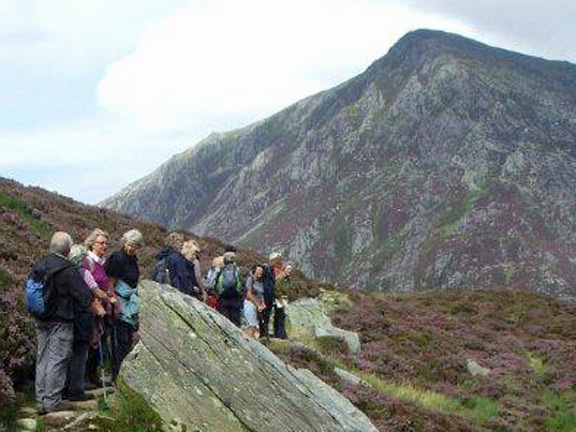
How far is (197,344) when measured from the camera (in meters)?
9.97

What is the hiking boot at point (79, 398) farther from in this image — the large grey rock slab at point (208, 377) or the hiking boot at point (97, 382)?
the large grey rock slab at point (208, 377)

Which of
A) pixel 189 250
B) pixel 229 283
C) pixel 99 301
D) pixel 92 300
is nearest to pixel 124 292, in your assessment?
pixel 99 301

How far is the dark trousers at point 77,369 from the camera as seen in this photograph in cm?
1066

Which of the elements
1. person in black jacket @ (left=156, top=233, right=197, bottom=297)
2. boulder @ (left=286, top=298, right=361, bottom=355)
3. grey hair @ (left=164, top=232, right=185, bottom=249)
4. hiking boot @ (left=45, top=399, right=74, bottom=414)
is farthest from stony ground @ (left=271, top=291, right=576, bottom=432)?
hiking boot @ (left=45, top=399, right=74, bottom=414)

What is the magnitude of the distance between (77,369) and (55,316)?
3.51 ft

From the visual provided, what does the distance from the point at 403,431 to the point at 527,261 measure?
151 meters

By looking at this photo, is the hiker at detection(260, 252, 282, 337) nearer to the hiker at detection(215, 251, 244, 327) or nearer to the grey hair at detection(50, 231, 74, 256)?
the hiker at detection(215, 251, 244, 327)

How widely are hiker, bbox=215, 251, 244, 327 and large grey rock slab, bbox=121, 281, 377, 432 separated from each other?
5420 millimetres

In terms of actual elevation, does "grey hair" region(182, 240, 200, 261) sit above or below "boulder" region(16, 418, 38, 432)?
above

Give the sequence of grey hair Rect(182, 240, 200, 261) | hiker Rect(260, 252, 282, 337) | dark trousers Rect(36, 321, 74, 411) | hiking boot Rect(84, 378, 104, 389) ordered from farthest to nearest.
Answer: hiker Rect(260, 252, 282, 337)
grey hair Rect(182, 240, 200, 261)
hiking boot Rect(84, 378, 104, 389)
dark trousers Rect(36, 321, 74, 411)

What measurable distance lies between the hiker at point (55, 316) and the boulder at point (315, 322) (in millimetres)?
14367

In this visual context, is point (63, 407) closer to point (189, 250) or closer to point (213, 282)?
point (189, 250)

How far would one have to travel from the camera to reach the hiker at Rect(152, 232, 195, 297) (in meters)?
14.2

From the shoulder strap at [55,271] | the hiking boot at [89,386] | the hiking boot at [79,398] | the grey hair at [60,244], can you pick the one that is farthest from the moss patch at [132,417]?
the hiking boot at [89,386]
